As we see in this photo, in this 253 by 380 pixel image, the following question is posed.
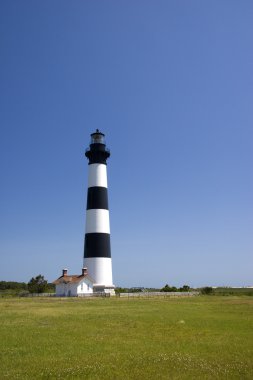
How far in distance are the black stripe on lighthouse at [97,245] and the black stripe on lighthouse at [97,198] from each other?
3849 millimetres

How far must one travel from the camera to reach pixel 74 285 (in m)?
57.2

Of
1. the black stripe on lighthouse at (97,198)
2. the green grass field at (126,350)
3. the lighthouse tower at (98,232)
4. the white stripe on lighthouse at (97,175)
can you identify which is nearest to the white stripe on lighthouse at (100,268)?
the lighthouse tower at (98,232)

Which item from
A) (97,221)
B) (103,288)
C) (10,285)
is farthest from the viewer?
(10,285)

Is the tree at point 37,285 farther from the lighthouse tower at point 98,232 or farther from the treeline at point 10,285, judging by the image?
the treeline at point 10,285

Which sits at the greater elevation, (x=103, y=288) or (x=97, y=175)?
(x=97, y=175)

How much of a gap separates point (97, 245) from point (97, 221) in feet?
10.5

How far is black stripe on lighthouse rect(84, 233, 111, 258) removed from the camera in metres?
54.4

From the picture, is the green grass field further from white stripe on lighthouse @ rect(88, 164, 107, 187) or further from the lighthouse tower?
white stripe on lighthouse @ rect(88, 164, 107, 187)

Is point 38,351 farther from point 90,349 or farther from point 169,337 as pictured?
point 169,337

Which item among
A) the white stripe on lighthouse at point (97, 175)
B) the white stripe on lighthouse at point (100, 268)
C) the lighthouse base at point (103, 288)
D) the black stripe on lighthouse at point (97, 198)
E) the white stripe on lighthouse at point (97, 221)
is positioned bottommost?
the lighthouse base at point (103, 288)

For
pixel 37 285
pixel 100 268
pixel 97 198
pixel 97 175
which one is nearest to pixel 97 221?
pixel 97 198

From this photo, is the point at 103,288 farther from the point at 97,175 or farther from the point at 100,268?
the point at 97,175

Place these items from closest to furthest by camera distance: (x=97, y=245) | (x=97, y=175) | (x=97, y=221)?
(x=97, y=245) < (x=97, y=221) < (x=97, y=175)

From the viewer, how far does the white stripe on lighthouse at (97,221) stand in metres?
54.7
